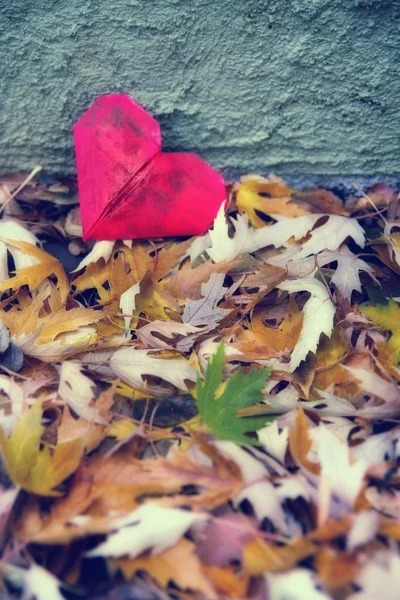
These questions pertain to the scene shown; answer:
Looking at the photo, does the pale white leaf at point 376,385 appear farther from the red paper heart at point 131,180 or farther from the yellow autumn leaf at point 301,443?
the red paper heart at point 131,180

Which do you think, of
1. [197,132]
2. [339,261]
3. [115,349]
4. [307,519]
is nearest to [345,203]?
[339,261]

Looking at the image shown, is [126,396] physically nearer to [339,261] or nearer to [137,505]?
[137,505]

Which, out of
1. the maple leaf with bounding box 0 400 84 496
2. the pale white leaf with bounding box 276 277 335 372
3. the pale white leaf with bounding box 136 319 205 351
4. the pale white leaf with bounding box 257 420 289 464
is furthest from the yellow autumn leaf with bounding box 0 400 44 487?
the pale white leaf with bounding box 276 277 335 372

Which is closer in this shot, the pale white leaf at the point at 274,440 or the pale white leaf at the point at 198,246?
the pale white leaf at the point at 274,440

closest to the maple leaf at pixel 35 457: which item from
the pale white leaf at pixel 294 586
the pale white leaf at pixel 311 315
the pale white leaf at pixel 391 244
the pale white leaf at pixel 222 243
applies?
the pale white leaf at pixel 294 586

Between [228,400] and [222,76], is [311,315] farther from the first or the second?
[222,76]
